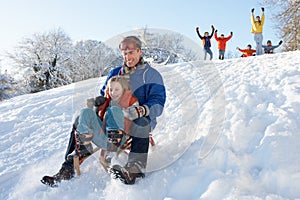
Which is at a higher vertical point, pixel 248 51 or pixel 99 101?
pixel 248 51

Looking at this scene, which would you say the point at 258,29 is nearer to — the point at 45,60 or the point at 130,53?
the point at 130,53

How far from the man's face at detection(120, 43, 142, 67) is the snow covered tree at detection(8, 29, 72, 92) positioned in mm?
23081

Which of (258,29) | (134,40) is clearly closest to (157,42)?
(134,40)

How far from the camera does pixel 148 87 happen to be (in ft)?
8.23

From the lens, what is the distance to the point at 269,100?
3.15 m

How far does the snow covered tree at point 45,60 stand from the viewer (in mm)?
24438

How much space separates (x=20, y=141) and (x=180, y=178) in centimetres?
283

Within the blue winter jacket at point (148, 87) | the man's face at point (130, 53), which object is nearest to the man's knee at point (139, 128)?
the blue winter jacket at point (148, 87)

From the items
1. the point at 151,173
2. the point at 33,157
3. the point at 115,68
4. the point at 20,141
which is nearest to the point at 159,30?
the point at 115,68

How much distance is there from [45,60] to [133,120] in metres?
25.7

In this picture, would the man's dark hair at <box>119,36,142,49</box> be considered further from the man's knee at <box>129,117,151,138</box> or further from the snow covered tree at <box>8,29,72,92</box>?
the snow covered tree at <box>8,29,72,92</box>

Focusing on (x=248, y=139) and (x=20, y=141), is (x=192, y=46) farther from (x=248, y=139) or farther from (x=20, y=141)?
(x=20, y=141)

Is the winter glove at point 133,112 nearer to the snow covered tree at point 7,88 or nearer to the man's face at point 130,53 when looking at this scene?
the man's face at point 130,53

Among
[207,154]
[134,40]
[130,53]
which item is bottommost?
[207,154]
